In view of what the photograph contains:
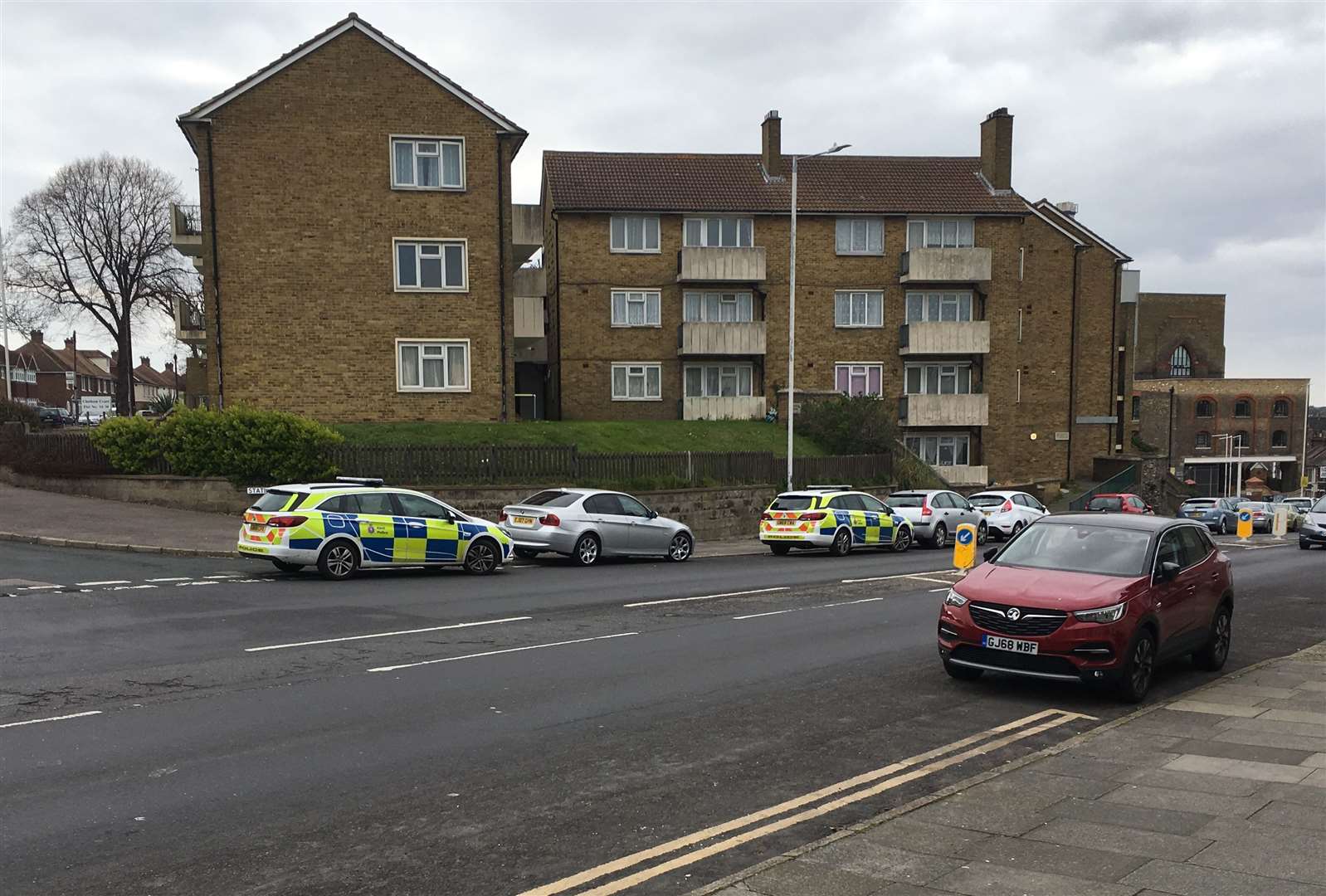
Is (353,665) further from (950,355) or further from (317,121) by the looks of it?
(950,355)

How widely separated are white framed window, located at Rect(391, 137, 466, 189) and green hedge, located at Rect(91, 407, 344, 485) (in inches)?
388

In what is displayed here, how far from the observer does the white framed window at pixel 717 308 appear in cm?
4047

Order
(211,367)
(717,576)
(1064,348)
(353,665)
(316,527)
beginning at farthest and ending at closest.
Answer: (1064,348), (211,367), (717,576), (316,527), (353,665)

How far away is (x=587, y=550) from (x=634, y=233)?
22.3 meters

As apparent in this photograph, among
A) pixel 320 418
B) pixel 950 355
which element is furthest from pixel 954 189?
pixel 320 418

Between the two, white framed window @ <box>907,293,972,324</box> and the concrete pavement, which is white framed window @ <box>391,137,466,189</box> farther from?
the concrete pavement

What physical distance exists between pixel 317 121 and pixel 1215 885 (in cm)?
2995

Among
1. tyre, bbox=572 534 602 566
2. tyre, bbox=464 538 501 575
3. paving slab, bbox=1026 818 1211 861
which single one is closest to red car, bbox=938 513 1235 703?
paving slab, bbox=1026 818 1211 861

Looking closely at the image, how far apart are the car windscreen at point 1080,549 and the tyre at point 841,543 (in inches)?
514

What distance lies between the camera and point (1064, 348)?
152 feet

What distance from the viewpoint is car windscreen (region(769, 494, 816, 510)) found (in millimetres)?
23219

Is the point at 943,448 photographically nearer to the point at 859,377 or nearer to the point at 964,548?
the point at 859,377

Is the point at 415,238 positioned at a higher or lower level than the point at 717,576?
higher

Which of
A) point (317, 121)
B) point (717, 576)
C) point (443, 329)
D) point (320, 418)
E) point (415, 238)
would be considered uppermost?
point (317, 121)
